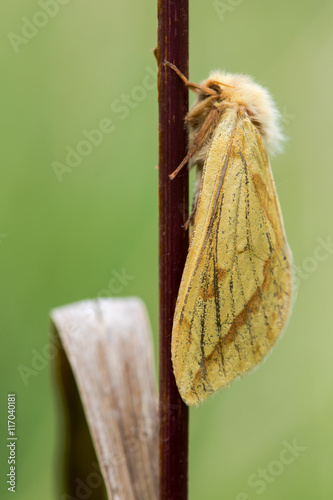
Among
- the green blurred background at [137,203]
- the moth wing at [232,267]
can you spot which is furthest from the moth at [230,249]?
the green blurred background at [137,203]

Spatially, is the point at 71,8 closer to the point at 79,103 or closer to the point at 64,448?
the point at 79,103

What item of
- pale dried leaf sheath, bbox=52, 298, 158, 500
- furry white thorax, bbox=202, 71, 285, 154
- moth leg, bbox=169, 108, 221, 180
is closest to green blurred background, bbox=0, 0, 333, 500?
pale dried leaf sheath, bbox=52, 298, 158, 500

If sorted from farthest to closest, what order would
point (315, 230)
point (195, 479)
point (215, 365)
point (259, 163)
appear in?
point (315, 230)
point (195, 479)
point (259, 163)
point (215, 365)

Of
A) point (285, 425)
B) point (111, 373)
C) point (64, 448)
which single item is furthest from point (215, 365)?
point (285, 425)

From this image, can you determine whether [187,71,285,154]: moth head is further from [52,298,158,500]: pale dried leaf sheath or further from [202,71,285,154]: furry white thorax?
[52,298,158,500]: pale dried leaf sheath

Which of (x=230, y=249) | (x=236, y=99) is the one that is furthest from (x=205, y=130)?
(x=230, y=249)

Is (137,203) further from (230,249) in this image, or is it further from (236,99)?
(230,249)
